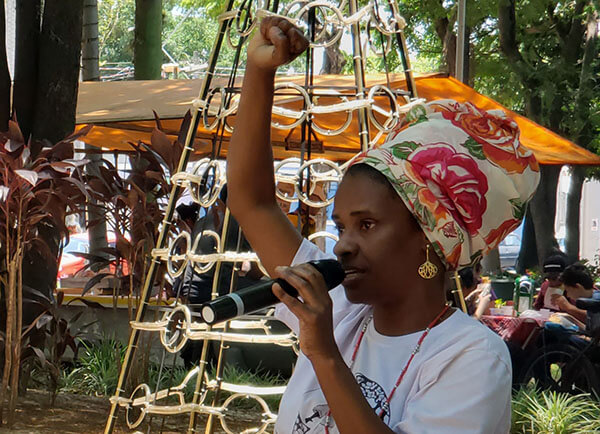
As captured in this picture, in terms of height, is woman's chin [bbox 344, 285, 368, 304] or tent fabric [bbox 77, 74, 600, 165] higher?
tent fabric [bbox 77, 74, 600, 165]

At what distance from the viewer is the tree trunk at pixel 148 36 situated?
33.1 ft

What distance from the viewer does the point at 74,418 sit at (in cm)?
591

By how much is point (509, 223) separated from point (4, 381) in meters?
4.25

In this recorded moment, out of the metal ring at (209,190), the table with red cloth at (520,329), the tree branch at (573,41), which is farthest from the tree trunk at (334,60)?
the metal ring at (209,190)

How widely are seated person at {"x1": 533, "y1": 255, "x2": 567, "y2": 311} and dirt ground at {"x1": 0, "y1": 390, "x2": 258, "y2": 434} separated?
3.87 m

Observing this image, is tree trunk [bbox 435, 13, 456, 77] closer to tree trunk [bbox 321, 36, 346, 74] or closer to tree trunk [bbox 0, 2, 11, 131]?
tree trunk [bbox 321, 36, 346, 74]

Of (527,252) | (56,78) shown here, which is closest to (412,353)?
(56,78)

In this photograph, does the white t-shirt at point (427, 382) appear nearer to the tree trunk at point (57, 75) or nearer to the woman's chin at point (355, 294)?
the woman's chin at point (355, 294)

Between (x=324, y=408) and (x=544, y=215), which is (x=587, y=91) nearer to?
(x=544, y=215)

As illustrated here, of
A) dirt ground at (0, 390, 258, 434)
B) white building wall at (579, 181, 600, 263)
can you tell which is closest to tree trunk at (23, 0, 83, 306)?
dirt ground at (0, 390, 258, 434)

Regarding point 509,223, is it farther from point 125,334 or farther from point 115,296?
point 125,334

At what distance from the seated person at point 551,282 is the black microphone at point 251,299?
300 inches

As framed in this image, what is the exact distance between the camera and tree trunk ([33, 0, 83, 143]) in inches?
249

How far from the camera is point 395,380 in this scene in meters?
1.60
